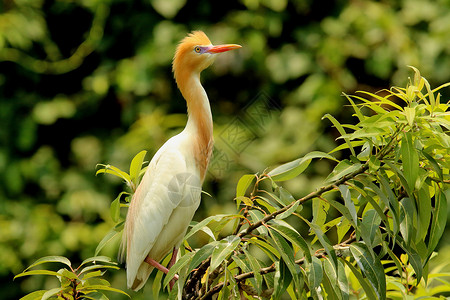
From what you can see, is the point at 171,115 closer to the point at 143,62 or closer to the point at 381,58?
the point at 143,62

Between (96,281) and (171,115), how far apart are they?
148 cm

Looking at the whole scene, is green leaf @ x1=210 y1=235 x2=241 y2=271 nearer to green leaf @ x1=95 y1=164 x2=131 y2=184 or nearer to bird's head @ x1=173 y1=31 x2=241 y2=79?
green leaf @ x1=95 y1=164 x2=131 y2=184

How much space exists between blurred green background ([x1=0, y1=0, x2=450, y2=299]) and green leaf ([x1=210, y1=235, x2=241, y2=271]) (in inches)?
55.8

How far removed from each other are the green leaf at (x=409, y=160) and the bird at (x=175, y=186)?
74cm

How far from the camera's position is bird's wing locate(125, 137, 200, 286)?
1587mm

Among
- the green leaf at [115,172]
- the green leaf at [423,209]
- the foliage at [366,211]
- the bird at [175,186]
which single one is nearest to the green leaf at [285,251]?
the foliage at [366,211]

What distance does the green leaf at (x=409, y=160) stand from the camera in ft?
2.97

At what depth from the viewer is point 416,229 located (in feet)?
3.34

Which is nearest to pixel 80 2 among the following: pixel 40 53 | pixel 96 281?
pixel 40 53

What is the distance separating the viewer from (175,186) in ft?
5.22

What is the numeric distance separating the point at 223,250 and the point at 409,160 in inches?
13.0

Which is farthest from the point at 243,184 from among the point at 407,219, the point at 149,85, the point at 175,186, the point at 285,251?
the point at 149,85

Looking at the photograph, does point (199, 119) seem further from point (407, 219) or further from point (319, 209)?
point (407, 219)

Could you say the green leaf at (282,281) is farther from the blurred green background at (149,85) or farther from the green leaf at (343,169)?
the blurred green background at (149,85)
